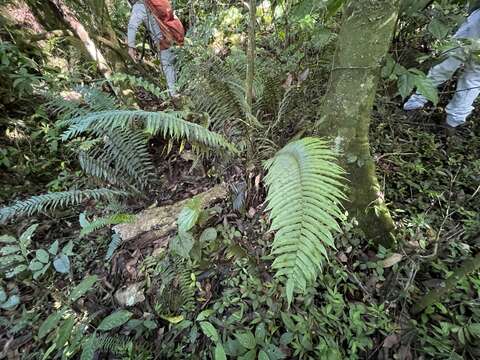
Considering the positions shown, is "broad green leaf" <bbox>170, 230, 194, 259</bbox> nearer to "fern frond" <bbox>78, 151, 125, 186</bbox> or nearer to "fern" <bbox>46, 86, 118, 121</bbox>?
"fern frond" <bbox>78, 151, 125, 186</bbox>

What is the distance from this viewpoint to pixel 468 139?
230cm

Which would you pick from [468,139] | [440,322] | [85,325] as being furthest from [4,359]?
[468,139]

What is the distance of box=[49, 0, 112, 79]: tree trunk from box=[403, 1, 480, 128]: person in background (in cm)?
297

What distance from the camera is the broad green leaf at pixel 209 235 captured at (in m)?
1.72

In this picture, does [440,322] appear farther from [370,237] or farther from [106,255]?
[106,255]

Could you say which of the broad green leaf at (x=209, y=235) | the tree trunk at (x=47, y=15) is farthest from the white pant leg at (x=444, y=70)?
the tree trunk at (x=47, y=15)

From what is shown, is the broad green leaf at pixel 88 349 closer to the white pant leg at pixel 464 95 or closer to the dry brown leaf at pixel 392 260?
the dry brown leaf at pixel 392 260

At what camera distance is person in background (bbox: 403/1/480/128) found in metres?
1.99

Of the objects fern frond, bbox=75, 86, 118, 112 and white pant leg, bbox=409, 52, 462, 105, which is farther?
fern frond, bbox=75, 86, 118, 112

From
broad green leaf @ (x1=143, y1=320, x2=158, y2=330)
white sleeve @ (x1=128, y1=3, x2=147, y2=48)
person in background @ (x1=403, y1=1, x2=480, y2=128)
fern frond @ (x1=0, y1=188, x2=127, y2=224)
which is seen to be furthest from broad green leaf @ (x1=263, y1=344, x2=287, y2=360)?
white sleeve @ (x1=128, y1=3, x2=147, y2=48)

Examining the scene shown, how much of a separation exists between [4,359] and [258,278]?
153cm

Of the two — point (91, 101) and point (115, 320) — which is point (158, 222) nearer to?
point (115, 320)

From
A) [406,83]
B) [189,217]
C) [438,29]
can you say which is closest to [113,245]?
[189,217]

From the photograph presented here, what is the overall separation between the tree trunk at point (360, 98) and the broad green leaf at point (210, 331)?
3.20 feet
